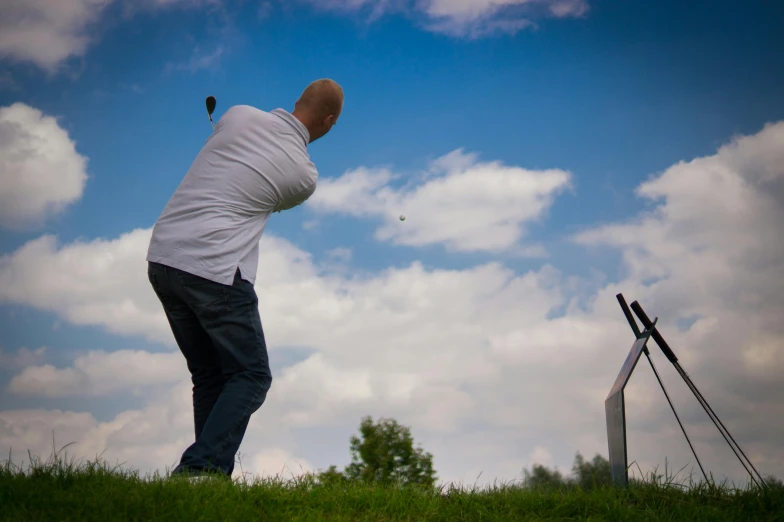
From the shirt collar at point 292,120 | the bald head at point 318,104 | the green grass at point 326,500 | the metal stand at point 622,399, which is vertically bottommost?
the green grass at point 326,500

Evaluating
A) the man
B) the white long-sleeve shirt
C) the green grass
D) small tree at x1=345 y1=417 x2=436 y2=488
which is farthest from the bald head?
small tree at x1=345 y1=417 x2=436 y2=488

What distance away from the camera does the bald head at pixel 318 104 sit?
479 cm

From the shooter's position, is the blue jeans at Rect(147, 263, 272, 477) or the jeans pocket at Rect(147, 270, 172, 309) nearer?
the blue jeans at Rect(147, 263, 272, 477)

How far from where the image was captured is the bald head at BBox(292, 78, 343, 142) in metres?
4.79

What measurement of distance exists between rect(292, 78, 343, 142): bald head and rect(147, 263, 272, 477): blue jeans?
1253mm

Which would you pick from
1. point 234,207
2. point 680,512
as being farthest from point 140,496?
point 680,512

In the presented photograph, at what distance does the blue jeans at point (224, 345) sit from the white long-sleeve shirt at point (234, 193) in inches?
3.9

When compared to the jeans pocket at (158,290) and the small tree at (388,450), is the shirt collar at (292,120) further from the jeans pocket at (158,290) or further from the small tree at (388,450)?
the small tree at (388,450)

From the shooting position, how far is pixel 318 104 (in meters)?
4.79

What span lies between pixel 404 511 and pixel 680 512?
1781mm

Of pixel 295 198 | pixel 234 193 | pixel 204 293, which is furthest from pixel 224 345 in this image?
pixel 295 198

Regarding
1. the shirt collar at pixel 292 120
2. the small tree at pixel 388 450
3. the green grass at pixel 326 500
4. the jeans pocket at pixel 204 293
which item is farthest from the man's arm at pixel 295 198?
the small tree at pixel 388 450

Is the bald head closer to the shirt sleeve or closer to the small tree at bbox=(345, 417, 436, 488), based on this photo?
the shirt sleeve

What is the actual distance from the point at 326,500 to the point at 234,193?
81.4 inches
